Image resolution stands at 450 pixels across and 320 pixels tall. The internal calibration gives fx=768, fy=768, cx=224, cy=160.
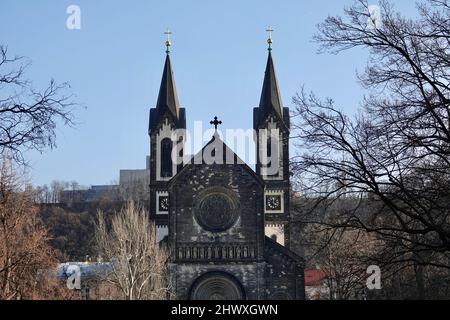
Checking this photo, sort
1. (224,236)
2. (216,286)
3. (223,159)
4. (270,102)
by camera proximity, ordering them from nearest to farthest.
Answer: (216,286), (224,236), (223,159), (270,102)

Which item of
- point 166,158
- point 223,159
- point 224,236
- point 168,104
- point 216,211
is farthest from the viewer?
point 168,104

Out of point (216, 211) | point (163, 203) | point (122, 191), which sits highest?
point (122, 191)

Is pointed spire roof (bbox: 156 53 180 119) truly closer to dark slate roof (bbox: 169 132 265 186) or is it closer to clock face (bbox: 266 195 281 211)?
dark slate roof (bbox: 169 132 265 186)

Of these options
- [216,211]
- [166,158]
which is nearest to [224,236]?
[216,211]

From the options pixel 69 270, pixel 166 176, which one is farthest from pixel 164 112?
pixel 69 270

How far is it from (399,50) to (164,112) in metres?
42.3

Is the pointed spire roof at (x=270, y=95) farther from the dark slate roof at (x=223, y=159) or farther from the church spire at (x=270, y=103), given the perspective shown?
the dark slate roof at (x=223, y=159)

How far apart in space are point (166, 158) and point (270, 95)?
8.89m

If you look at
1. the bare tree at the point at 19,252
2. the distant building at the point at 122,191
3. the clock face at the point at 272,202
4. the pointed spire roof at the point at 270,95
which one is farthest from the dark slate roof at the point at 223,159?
the distant building at the point at 122,191

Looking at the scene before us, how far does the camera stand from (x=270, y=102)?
5575cm

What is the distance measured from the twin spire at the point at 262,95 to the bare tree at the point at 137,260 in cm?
1093

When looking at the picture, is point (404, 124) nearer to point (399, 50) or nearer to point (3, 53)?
point (399, 50)

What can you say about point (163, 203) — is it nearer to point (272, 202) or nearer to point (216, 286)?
point (272, 202)

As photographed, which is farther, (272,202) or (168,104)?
(168,104)
